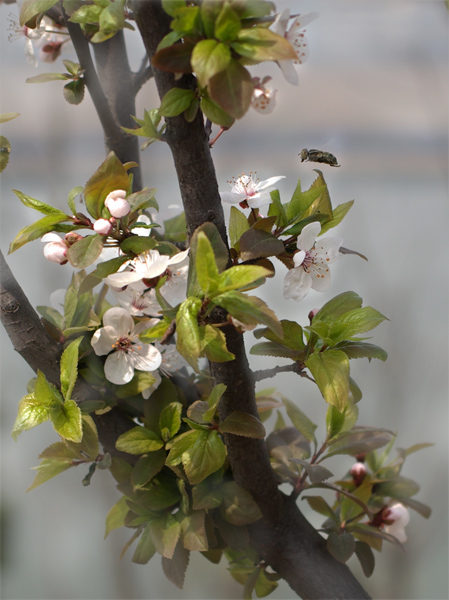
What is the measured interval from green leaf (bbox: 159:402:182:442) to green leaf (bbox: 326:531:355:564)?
0.15 m

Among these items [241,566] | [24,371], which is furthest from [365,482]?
[24,371]

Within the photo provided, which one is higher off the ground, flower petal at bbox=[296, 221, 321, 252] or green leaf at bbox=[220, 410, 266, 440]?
flower petal at bbox=[296, 221, 321, 252]

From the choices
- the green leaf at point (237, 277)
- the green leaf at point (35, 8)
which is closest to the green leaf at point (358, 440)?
the green leaf at point (237, 277)

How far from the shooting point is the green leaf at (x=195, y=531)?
346 mm

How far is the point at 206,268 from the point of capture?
24cm

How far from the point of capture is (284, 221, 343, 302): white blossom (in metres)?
0.29

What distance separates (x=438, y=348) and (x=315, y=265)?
18.3 inches

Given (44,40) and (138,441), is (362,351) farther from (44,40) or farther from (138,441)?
(44,40)

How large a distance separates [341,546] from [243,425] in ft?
0.51

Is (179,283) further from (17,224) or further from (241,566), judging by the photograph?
(17,224)

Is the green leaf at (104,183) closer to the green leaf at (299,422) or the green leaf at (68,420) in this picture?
the green leaf at (68,420)

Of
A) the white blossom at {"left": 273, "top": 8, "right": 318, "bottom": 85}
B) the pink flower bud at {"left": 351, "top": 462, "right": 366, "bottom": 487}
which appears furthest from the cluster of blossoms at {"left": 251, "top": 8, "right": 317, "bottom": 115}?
the pink flower bud at {"left": 351, "top": 462, "right": 366, "bottom": 487}

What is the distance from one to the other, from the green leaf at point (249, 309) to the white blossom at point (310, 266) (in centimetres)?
7

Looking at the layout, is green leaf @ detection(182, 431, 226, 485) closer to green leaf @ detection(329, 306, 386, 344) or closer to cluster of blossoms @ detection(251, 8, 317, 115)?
green leaf @ detection(329, 306, 386, 344)
